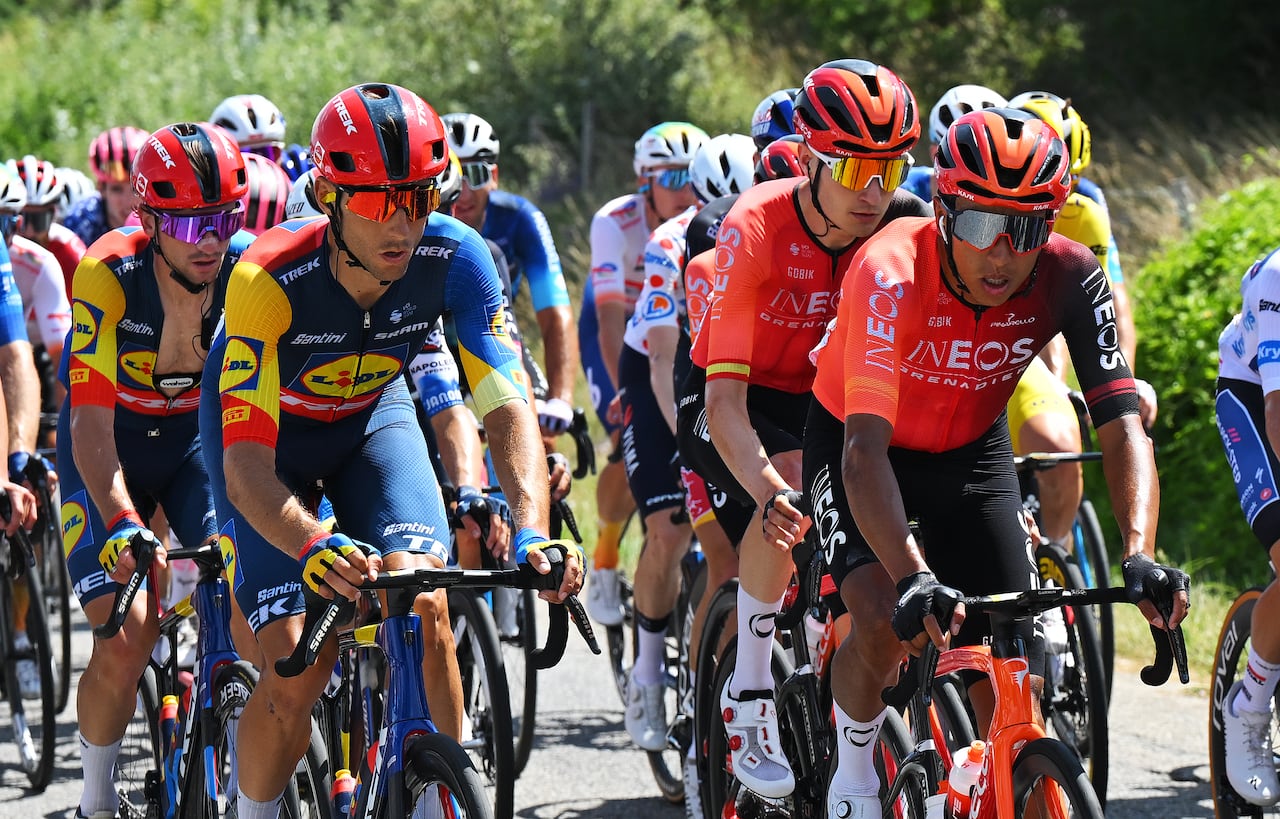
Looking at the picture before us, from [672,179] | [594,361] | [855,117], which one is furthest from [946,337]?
[594,361]

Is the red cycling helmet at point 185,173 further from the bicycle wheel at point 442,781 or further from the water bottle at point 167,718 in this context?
the bicycle wheel at point 442,781

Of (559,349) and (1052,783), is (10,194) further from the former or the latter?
(1052,783)

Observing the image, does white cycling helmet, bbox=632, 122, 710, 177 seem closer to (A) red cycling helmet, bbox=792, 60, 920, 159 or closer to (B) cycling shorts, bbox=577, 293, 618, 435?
(B) cycling shorts, bbox=577, 293, 618, 435

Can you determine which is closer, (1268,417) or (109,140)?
(1268,417)

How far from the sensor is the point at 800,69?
23078mm

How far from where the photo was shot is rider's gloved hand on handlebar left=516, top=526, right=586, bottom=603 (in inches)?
153

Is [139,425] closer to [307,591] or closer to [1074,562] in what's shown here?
[307,591]

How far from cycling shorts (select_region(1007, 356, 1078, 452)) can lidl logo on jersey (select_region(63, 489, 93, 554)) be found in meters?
3.38

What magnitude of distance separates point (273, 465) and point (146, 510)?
1.87 meters

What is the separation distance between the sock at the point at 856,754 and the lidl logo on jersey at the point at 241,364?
172cm

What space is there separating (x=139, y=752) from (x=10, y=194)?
3.35 m

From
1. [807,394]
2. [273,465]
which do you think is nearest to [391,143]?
[273,465]

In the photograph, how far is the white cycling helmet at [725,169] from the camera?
682cm

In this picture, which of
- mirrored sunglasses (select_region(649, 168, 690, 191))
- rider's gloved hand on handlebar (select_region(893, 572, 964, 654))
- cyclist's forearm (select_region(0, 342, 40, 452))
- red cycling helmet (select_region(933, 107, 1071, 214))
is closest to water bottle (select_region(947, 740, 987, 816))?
rider's gloved hand on handlebar (select_region(893, 572, 964, 654))
